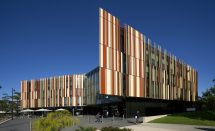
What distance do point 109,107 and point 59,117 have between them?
4876 cm

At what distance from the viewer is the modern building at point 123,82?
47.5 metres

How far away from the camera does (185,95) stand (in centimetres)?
8869

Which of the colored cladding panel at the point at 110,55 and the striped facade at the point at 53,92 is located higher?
the colored cladding panel at the point at 110,55

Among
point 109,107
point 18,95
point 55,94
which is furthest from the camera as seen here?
point 18,95

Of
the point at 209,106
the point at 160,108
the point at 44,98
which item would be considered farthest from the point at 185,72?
the point at 44,98

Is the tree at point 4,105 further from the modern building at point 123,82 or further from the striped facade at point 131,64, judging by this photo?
the striped facade at point 131,64

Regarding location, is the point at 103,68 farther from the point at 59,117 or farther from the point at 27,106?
the point at 27,106

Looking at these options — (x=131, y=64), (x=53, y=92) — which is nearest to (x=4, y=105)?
(x=53, y=92)

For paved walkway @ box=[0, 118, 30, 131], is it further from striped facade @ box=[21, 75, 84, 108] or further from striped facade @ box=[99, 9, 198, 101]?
striped facade @ box=[21, 75, 84, 108]

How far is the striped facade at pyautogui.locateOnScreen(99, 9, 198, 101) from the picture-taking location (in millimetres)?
46281

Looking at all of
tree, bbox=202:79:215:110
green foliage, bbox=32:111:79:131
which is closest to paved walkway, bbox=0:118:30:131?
green foliage, bbox=32:111:79:131

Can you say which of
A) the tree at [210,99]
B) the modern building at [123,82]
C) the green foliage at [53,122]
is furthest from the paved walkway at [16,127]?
the tree at [210,99]

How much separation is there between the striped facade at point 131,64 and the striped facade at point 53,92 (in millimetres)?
31226

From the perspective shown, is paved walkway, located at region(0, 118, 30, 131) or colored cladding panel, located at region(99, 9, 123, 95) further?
colored cladding panel, located at region(99, 9, 123, 95)
